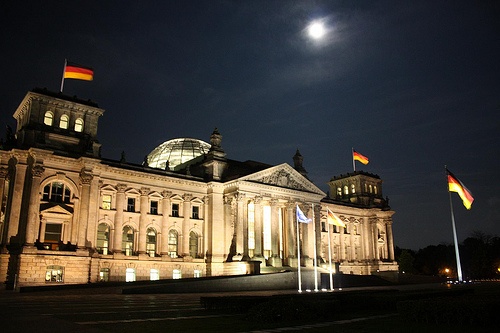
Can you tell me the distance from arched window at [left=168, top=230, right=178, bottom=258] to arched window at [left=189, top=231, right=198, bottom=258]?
8.69 feet

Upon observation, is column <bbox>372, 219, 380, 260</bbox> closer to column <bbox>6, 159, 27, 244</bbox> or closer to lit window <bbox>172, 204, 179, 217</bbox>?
lit window <bbox>172, 204, 179, 217</bbox>

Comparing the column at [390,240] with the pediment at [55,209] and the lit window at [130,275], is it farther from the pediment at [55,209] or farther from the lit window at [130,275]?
the pediment at [55,209]

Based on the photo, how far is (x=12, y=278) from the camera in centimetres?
4862

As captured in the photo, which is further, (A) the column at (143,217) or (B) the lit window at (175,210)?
(B) the lit window at (175,210)

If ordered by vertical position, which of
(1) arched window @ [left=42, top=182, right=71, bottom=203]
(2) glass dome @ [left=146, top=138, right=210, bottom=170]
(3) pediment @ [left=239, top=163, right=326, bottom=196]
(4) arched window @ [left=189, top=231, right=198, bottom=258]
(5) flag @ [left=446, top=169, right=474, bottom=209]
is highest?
(2) glass dome @ [left=146, top=138, right=210, bottom=170]

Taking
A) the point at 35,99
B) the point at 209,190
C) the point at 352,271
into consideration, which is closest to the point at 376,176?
the point at 352,271

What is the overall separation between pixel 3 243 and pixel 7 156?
1091 cm

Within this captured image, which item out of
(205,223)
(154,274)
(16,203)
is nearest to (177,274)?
(154,274)

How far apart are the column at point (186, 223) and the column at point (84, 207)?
1573 centimetres

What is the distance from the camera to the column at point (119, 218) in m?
59.2

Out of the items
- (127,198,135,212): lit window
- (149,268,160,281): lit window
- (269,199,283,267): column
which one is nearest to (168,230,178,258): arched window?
(149,268,160,281): lit window

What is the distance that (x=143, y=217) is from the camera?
206 feet

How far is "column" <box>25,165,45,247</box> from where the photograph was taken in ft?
166

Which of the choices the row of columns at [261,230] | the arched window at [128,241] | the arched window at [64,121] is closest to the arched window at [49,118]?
the arched window at [64,121]
